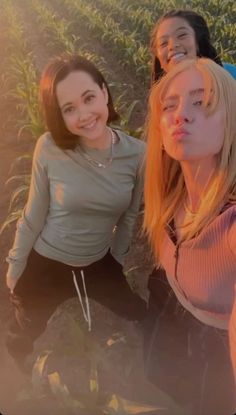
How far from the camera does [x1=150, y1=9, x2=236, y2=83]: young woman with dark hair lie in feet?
6.96

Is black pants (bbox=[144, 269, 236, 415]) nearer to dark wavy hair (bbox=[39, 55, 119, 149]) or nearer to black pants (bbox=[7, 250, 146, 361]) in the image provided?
black pants (bbox=[7, 250, 146, 361])

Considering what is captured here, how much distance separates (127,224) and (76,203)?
0.24m

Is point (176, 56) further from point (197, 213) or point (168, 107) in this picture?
point (197, 213)

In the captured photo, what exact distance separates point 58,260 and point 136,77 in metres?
3.90

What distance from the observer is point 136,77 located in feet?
17.4

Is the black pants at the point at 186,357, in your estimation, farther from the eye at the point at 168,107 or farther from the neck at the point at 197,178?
the eye at the point at 168,107

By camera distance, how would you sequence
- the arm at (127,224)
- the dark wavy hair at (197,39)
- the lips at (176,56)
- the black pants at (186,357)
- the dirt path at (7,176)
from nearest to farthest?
1. the black pants at (186,357)
2. the arm at (127,224)
3. the dirt path at (7,176)
4. the lips at (176,56)
5. the dark wavy hair at (197,39)

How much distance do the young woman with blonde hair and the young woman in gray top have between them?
280 millimetres

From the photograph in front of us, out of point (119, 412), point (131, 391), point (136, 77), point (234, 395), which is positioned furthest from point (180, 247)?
point (136, 77)

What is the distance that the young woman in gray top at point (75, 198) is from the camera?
1431mm

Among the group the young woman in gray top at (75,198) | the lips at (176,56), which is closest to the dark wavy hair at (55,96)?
the young woman in gray top at (75,198)

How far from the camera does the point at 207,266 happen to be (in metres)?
1.02

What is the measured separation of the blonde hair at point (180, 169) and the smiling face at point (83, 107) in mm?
296

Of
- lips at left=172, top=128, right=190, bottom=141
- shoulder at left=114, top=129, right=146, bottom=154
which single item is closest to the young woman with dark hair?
shoulder at left=114, top=129, right=146, bottom=154
